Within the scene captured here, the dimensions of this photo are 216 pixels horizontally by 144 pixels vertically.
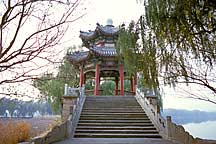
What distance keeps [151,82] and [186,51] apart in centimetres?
98

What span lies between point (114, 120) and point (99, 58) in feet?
15.7

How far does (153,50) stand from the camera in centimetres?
516

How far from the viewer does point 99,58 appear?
13.7m

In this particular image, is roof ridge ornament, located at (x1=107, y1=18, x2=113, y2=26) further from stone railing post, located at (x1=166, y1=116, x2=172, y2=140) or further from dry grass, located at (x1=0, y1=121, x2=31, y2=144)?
stone railing post, located at (x1=166, y1=116, x2=172, y2=140)

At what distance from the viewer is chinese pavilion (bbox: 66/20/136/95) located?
13.6 meters

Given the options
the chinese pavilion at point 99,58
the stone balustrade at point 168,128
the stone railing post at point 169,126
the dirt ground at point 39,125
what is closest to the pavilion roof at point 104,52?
the chinese pavilion at point 99,58

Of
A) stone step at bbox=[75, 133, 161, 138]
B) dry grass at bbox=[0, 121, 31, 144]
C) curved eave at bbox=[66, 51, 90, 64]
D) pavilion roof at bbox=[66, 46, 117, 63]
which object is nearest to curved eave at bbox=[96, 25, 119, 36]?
pavilion roof at bbox=[66, 46, 117, 63]

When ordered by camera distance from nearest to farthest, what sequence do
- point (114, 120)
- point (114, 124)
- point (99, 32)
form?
point (114, 124) → point (114, 120) → point (99, 32)

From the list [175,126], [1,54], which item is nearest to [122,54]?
[175,126]

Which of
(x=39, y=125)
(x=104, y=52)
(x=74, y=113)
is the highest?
(x=104, y=52)

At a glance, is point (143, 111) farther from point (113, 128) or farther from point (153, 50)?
point (153, 50)

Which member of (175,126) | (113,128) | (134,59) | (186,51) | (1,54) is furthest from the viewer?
(113,128)

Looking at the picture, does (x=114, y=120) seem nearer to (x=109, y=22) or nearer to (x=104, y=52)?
(x=104, y=52)

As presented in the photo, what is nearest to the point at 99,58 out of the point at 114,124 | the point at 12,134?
the point at 114,124
